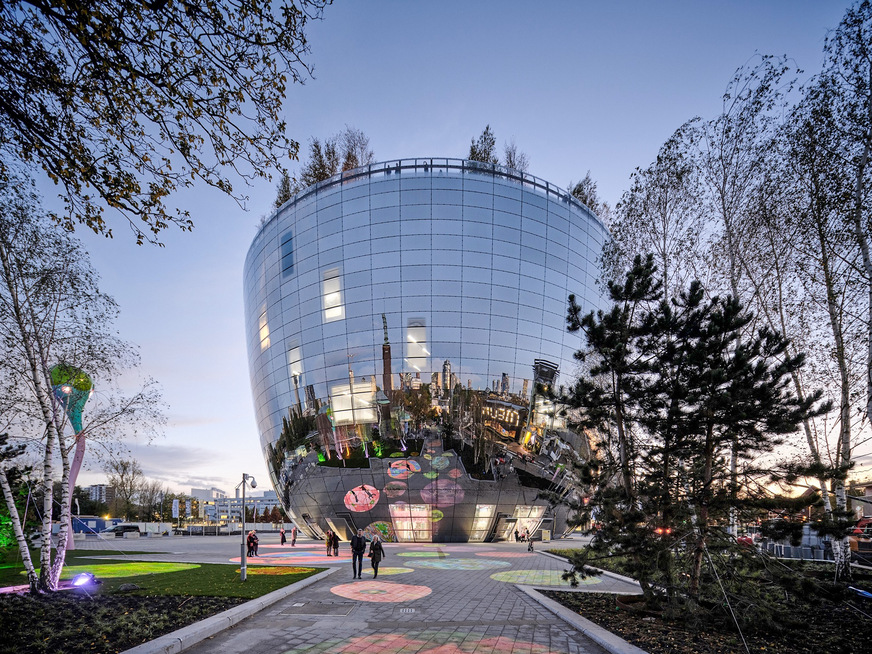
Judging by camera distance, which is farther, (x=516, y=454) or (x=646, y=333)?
(x=516, y=454)

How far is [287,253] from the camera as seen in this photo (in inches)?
1641

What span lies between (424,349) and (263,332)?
690 inches

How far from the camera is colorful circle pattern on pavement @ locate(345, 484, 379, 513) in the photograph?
116 feet

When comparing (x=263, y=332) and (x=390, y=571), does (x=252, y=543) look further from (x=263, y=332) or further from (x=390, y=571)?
(x=263, y=332)

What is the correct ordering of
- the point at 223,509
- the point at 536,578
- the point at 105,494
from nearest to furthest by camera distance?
1. the point at 536,578
2. the point at 105,494
3. the point at 223,509

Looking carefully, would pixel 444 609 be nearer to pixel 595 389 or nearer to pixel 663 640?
pixel 663 640

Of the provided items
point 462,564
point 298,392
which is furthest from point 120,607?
point 298,392

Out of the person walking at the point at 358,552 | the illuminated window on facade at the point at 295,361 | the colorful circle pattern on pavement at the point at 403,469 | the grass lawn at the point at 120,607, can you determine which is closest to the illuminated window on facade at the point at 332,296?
the illuminated window on facade at the point at 295,361

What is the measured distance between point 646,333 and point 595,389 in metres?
1.76

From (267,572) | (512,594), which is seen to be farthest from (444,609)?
(267,572)

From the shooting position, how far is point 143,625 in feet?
27.9

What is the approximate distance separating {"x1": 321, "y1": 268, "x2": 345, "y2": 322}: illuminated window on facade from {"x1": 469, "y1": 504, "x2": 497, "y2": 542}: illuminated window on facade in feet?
60.8

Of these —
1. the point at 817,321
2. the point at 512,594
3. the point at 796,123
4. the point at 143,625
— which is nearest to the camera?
the point at 143,625

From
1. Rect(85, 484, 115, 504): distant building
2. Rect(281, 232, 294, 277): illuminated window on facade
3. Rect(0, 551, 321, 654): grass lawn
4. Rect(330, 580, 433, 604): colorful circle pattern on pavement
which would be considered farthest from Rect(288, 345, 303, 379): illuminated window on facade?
Rect(85, 484, 115, 504): distant building
